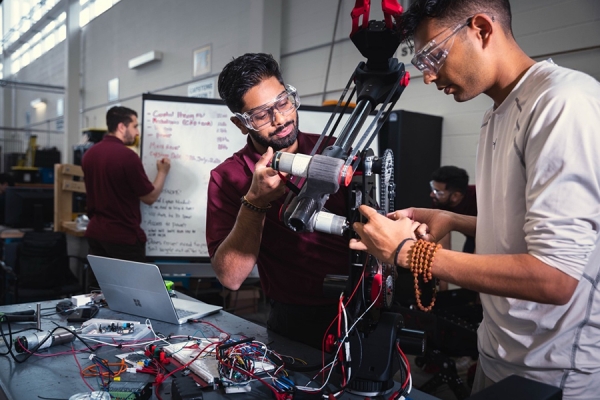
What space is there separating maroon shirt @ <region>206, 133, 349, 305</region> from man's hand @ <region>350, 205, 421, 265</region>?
0.48m

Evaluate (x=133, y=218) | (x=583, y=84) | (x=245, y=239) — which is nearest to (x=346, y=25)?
(x=133, y=218)

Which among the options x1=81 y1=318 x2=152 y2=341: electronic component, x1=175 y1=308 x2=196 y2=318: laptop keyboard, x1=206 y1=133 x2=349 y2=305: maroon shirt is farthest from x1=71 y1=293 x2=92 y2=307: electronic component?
x1=206 y1=133 x2=349 y2=305: maroon shirt

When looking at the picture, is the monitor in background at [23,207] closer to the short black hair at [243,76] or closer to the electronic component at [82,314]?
the electronic component at [82,314]

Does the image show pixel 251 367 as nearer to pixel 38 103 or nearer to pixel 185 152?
pixel 185 152

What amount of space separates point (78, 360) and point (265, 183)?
26.6 inches

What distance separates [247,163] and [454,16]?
866 millimetres

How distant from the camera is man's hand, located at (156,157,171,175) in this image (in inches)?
117

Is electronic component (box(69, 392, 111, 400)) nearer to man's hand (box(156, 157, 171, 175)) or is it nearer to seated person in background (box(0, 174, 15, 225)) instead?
man's hand (box(156, 157, 171, 175))

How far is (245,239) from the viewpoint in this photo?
1.41 m

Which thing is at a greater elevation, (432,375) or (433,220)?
(433,220)

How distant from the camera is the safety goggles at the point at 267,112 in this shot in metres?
1.44

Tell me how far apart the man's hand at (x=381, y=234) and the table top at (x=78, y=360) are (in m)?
0.33

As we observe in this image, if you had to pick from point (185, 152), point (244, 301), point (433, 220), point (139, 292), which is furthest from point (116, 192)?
point (433, 220)

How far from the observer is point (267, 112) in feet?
4.74
